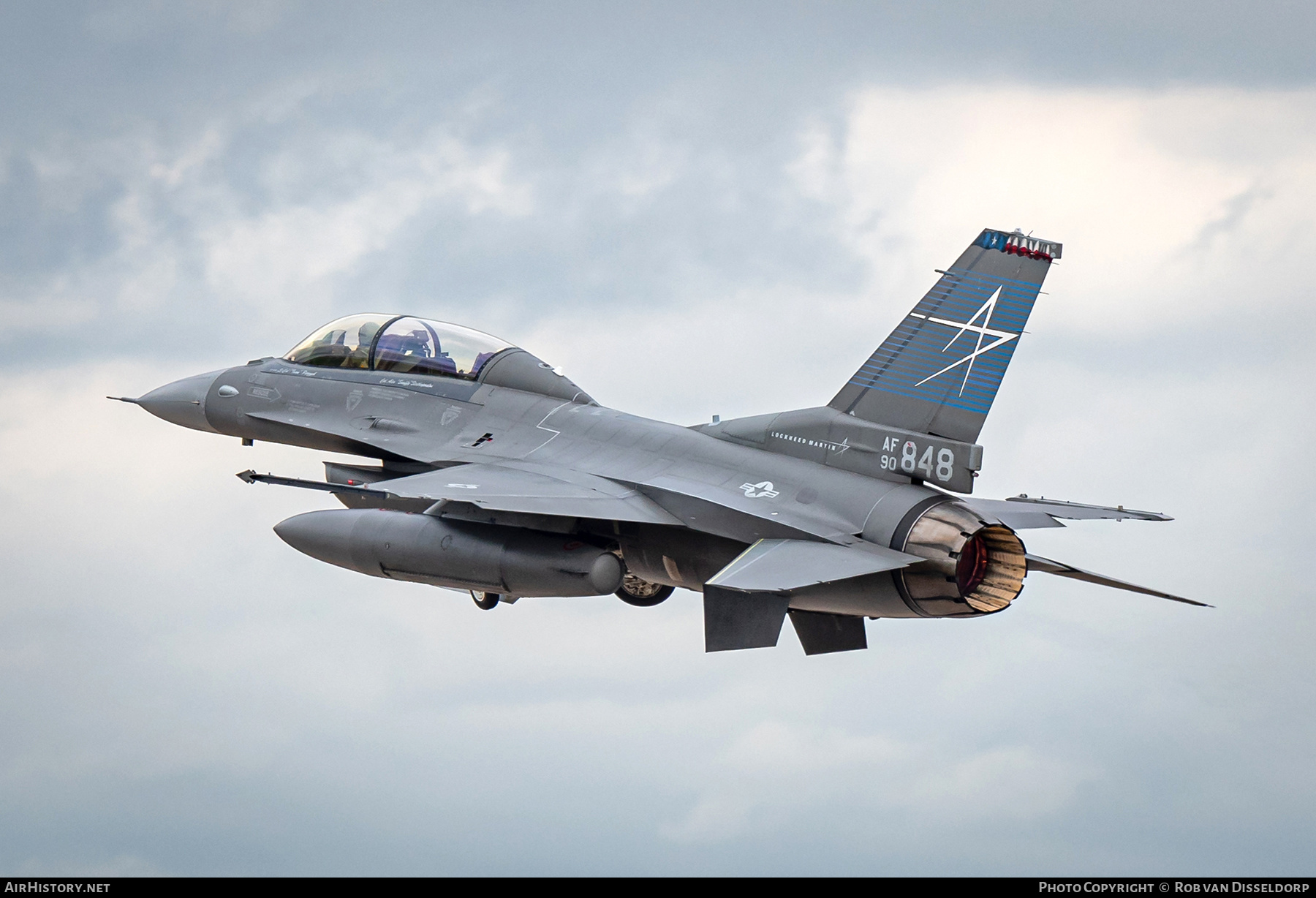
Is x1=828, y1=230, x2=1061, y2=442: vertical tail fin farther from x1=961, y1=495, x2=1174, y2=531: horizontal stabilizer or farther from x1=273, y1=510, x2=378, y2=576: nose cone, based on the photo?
x1=273, y1=510, x2=378, y2=576: nose cone

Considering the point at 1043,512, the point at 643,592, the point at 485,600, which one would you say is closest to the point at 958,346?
the point at 1043,512

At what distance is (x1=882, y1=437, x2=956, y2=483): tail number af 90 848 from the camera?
1499cm

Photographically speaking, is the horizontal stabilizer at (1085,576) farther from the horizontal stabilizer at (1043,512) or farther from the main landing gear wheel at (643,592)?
the main landing gear wheel at (643,592)

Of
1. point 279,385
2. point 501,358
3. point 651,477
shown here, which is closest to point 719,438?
point 651,477

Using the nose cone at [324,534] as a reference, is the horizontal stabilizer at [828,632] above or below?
below

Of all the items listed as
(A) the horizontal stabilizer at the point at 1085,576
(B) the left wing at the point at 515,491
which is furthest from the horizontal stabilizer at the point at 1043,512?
(B) the left wing at the point at 515,491

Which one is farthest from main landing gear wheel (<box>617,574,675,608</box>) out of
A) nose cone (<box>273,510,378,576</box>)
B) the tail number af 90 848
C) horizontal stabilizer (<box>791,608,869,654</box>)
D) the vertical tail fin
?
the tail number af 90 848

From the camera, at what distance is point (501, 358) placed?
1834 cm

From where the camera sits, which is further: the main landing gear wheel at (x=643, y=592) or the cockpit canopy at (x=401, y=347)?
the cockpit canopy at (x=401, y=347)

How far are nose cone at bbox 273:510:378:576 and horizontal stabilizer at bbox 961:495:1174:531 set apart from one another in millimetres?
6239

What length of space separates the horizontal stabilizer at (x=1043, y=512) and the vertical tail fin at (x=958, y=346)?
1.43 metres

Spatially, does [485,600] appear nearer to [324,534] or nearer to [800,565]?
[324,534]

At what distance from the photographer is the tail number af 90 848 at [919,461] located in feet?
49.2

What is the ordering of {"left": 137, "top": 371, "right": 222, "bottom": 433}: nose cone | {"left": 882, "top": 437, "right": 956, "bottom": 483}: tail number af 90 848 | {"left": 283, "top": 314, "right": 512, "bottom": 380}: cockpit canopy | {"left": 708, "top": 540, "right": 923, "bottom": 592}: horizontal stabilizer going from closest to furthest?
{"left": 708, "top": 540, "right": 923, "bottom": 592}: horizontal stabilizer → {"left": 882, "top": 437, "right": 956, "bottom": 483}: tail number af 90 848 → {"left": 283, "top": 314, "right": 512, "bottom": 380}: cockpit canopy → {"left": 137, "top": 371, "right": 222, "bottom": 433}: nose cone
